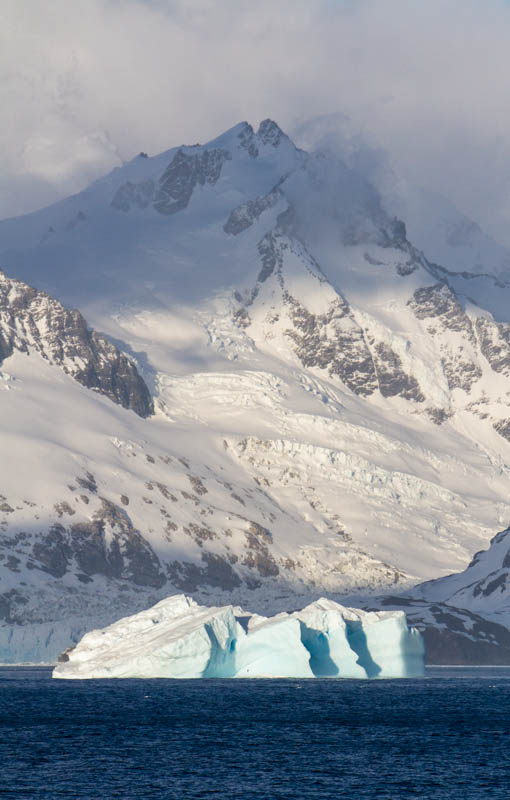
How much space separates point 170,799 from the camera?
127m

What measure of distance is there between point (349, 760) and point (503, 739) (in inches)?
1221

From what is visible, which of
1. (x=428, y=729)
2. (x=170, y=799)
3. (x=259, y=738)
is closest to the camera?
(x=170, y=799)

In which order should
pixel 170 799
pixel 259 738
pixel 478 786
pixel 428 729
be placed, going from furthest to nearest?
pixel 428 729 < pixel 259 738 < pixel 478 786 < pixel 170 799

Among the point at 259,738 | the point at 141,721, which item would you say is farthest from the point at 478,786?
the point at 141,721

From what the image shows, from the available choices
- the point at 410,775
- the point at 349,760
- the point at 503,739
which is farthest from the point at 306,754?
the point at 503,739

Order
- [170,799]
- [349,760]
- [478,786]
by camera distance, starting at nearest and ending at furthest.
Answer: [170,799]
[478,786]
[349,760]

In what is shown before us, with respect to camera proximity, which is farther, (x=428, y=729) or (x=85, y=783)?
(x=428, y=729)

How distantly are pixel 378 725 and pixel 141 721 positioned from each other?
31.0 metres

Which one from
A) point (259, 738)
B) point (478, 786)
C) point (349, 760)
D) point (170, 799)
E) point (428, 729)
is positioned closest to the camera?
point (170, 799)

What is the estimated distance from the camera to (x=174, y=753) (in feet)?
516

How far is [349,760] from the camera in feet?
505

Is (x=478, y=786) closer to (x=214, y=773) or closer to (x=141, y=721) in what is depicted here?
(x=214, y=773)

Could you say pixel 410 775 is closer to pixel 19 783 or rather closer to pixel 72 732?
pixel 19 783

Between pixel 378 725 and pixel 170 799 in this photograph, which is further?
pixel 378 725
